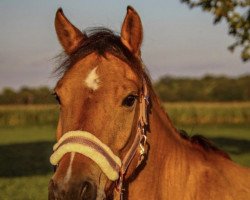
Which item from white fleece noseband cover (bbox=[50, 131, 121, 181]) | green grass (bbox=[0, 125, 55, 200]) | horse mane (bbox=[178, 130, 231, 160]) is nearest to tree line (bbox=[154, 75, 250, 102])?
green grass (bbox=[0, 125, 55, 200])

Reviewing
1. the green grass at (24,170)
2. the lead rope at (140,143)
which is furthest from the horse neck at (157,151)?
the green grass at (24,170)

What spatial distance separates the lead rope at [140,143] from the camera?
3.48 metres

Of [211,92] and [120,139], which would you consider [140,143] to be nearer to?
[120,139]

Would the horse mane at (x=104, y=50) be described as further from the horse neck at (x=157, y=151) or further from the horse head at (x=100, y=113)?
the horse neck at (x=157, y=151)

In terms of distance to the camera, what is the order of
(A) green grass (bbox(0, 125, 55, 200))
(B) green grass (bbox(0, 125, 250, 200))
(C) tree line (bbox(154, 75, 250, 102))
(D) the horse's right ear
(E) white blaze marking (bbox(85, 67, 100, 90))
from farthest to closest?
(C) tree line (bbox(154, 75, 250, 102)), (B) green grass (bbox(0, 125, 250, 200)), (A) green grass (bbox(0, 125, 55, 200)), (D) the horse's right ear, (E) white blaze marking (bbox(85, 67, 100, 90))

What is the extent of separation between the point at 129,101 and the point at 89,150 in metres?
0.53

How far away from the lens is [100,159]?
3.21 metres

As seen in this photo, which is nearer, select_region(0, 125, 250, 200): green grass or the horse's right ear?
the horse's right ear

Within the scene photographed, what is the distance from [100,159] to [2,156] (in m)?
19.9

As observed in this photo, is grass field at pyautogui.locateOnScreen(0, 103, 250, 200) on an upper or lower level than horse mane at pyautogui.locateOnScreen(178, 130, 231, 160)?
lower

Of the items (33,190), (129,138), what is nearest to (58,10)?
(129,138)

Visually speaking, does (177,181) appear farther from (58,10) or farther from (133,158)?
(58,10)

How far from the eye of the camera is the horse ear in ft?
12.1

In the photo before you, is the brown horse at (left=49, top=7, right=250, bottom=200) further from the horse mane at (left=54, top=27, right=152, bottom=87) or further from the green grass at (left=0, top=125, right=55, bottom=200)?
the green grass at (left=0, top=125, right=55, bottom=200)
